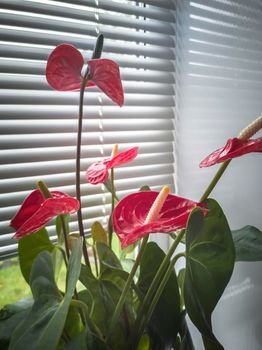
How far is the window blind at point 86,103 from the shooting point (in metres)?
0.64

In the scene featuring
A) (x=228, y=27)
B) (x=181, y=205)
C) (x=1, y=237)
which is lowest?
(x=1, y=237)

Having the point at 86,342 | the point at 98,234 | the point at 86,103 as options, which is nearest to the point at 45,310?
the point at 86,342

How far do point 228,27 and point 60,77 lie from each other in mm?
384

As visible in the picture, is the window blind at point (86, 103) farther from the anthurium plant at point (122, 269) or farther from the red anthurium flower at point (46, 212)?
the red anthurium flower at point (46, 212)

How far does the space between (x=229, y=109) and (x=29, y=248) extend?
50cm

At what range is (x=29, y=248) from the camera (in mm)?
536

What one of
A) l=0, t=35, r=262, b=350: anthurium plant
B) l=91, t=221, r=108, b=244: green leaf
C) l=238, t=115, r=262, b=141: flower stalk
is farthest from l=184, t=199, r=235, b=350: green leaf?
l=91, t=221, r=108, b=244: green leaf

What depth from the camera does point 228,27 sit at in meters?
0.61

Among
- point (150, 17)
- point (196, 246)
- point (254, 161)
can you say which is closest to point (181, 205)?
point (196, 246)

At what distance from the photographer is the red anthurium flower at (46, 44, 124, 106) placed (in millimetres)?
427

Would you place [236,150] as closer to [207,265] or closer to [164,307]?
[207,265]

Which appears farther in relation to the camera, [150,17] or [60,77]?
[150,17]

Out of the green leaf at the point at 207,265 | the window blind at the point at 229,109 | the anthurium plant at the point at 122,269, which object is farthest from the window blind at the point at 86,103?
the green leaf at the point at 207,265

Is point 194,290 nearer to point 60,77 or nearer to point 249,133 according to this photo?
point 249,133
